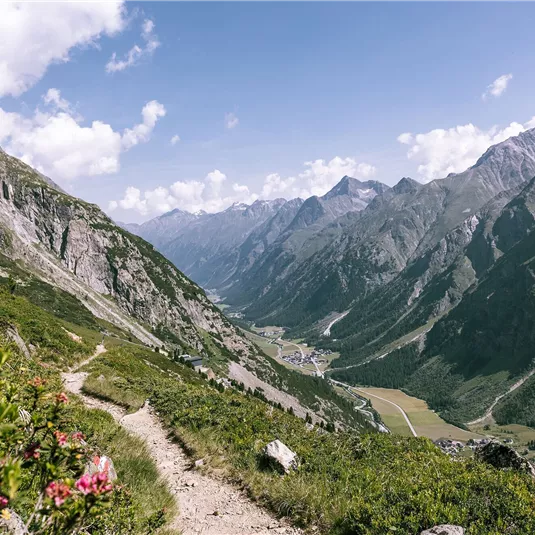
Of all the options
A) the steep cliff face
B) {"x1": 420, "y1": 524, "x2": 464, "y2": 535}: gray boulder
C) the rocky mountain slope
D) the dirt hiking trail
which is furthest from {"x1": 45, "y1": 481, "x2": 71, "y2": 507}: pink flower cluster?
the steep cliff face

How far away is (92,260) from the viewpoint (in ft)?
501

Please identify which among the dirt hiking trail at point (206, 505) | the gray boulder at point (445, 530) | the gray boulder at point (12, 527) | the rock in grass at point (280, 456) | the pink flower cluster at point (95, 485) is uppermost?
the pink flower cluster at point (95, 485)

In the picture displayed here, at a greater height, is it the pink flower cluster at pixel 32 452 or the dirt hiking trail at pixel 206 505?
the pink flower cluster at pixel 32 452

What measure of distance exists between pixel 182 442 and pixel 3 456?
14185 mm

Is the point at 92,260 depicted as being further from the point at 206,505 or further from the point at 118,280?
the point at 206,505

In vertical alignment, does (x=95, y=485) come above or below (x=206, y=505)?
above

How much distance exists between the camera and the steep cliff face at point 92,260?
432ft

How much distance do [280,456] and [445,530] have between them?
248 inches

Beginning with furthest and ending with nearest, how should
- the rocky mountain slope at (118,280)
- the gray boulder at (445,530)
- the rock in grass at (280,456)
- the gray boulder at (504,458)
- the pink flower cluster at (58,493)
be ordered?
the rocky mountain slope at (118,280), the gray boulder at (504,458), the rock in grass at (280,456), the gray boulder at (445,530), the pink flower cluster at (58,493)

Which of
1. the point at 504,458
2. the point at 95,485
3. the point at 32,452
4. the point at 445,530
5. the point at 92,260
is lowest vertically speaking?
→ the point at 504,458

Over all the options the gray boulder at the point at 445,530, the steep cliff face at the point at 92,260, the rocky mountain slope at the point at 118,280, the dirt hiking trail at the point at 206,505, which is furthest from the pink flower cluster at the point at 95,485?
the steep cliff face at the point at 92,260

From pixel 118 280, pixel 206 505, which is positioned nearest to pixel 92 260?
pixel 118 280

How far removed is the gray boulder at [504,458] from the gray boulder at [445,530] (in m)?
7.57

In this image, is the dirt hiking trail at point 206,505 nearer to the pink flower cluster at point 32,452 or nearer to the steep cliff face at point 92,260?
the pink flower cluster at point 32,452
